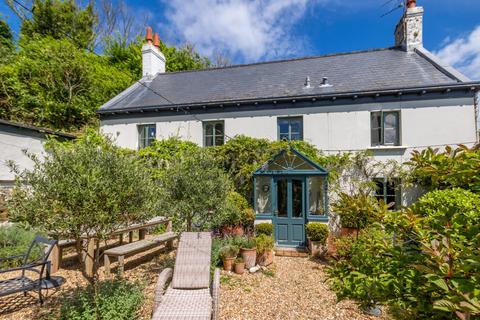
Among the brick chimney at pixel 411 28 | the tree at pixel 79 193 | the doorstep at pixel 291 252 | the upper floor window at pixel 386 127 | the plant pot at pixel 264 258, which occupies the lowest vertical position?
the doorstep at pixel 291 252

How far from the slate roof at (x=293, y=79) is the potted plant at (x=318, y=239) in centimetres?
556

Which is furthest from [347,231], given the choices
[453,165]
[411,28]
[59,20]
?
[59,20]

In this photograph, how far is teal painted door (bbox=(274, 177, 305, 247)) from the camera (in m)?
8.98

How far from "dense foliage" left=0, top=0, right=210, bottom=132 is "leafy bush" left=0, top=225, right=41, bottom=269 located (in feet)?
38.6

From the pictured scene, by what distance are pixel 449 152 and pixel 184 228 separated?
19.6 ft

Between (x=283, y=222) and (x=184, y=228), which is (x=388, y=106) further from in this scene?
(x=184, y=228)

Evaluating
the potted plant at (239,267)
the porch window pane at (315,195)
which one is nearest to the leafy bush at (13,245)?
the potted plant at (239,267)

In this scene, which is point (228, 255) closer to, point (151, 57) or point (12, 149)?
point (12, 149)

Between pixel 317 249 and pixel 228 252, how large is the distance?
3.26m

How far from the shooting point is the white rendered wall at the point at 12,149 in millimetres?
9634

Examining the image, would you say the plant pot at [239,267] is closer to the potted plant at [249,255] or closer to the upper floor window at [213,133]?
the potted plant at [249,255]

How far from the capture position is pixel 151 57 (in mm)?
15672

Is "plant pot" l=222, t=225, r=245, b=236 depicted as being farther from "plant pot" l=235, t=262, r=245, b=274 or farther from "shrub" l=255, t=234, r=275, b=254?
"plant pot" l=235, t=262, r=245, b=274

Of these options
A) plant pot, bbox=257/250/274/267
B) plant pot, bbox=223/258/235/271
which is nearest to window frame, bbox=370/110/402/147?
plant pot, bbox=257/250/274/267
